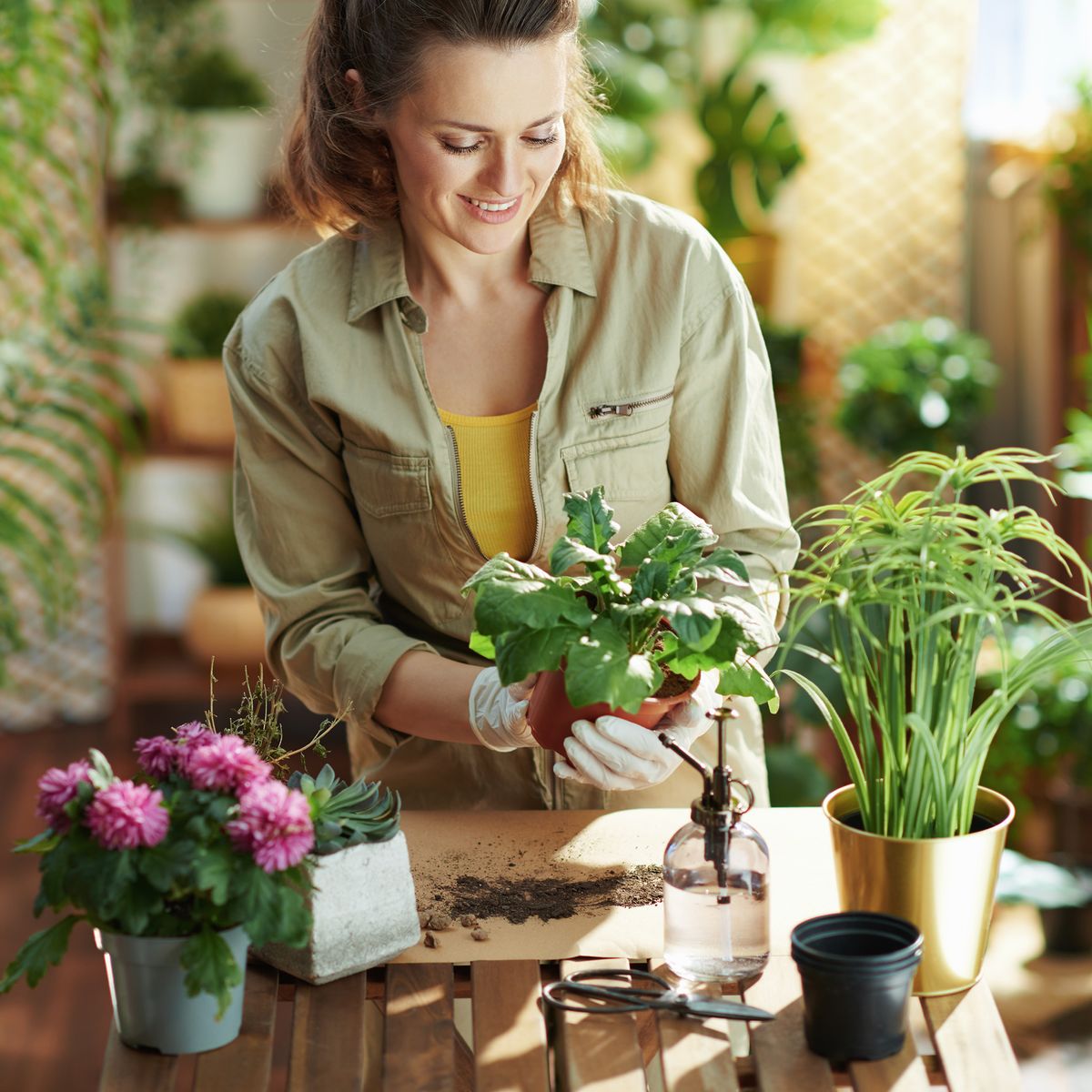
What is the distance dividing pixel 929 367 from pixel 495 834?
94.8 inches

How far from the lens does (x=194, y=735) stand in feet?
3.87

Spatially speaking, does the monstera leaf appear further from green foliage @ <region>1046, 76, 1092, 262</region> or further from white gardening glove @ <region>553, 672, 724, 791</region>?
white gardening glove @ <region>553, 672, 724, 791</region>

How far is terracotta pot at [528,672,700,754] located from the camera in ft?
4.24

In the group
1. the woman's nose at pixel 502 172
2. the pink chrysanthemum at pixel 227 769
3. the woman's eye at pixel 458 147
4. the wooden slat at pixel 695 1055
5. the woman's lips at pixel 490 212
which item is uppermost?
the woman's eye at pixel 458 147

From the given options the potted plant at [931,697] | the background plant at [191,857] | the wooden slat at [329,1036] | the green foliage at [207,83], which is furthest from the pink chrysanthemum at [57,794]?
the green foliage at [207,83]

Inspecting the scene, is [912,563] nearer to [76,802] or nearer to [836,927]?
[836,927]

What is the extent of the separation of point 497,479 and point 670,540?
1.47 feet

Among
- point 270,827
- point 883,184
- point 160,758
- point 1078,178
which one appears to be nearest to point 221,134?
point 883,184

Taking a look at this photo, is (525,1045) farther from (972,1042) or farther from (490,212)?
(490,212)

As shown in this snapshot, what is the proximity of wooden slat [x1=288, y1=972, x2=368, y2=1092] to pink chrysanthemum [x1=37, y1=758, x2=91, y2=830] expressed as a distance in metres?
0.24

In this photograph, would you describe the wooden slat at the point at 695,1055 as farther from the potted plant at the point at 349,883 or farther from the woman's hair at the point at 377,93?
the woman's hair at the point at 377,93

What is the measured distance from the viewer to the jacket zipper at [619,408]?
5.43ft

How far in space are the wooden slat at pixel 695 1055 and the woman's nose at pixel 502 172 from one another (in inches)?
31.2

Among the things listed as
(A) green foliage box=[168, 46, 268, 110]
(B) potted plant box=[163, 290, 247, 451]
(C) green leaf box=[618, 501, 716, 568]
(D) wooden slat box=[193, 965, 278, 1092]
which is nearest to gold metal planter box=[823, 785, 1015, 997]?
(C) green leaf box=[618, 501, 716, 568]
